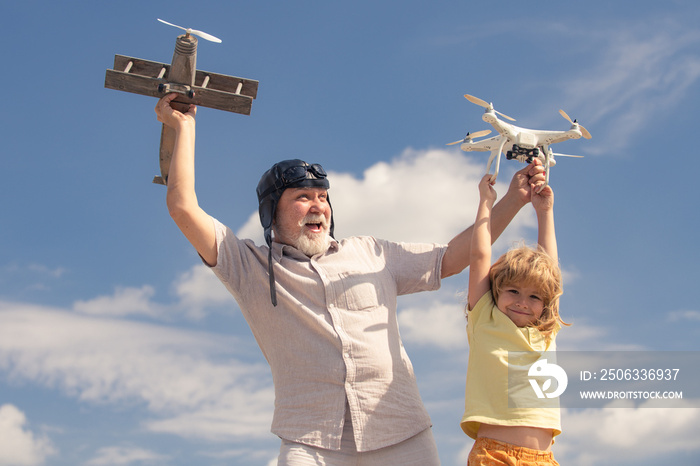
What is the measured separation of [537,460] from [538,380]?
543 millimetres

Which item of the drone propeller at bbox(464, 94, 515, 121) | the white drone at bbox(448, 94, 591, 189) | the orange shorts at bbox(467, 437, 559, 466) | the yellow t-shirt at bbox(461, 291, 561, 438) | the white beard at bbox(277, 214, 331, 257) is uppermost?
the drone propeller at bbox(464, 94, 515, 121)

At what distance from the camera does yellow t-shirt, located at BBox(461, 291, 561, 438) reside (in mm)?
4410

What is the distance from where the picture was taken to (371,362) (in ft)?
15.9

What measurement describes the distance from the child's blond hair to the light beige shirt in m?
0.81

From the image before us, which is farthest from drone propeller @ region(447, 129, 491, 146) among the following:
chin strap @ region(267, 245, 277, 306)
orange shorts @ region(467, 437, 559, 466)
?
orange shorts @ region(467, 437, 559, 466)

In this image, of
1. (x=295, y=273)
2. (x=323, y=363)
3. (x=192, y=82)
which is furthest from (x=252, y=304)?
(x=192, y=82)

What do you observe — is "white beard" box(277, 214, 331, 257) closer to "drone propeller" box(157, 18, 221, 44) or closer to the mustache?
the mustache

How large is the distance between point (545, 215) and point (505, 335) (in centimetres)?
127

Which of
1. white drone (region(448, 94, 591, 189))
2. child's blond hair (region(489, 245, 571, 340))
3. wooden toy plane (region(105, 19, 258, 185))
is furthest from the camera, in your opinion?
white drone (region(448, 94, 591, 189))

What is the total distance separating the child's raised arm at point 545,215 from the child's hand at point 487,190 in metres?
0.43

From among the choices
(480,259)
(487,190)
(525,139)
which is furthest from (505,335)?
(525,139)

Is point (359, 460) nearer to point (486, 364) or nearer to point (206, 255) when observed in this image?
Answer: point (486, 364)

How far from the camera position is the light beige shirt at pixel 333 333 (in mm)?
4758

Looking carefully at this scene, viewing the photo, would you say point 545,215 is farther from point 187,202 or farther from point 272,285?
point 187,202
